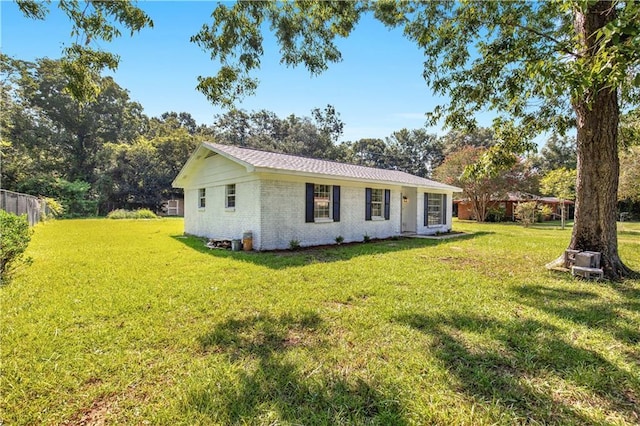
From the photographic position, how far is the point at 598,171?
Result: 630 cm

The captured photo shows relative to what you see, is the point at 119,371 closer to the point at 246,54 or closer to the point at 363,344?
the point at 363,344

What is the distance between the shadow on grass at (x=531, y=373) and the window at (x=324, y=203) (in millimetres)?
7100

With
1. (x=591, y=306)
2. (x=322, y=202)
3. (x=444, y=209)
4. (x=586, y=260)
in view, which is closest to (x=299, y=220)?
(x=322, y=202)

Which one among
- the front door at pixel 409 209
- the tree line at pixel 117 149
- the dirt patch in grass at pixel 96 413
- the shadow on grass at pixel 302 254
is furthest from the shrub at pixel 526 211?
the dirt patch in grass at pixel 96 413

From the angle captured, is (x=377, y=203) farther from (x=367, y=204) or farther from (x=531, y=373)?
(x=531, y=373)

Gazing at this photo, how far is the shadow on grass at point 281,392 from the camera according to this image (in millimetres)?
2271

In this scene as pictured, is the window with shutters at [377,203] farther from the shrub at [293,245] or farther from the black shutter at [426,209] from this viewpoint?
the shrub at [293,245]

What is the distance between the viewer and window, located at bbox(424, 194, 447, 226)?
15.6 m

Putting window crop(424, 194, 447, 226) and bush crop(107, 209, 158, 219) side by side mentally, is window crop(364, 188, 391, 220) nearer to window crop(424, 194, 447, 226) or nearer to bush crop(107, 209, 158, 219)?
window crop(424, 194, 447, 226)

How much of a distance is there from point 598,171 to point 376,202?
7.56 meters

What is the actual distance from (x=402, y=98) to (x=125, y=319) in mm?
10510

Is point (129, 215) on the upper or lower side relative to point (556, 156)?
lower

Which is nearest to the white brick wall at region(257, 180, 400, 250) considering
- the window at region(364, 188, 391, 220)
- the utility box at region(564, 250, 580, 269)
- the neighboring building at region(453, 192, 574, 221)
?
the window at region(364, 188, 391, 220)

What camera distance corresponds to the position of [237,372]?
9.29 ft
